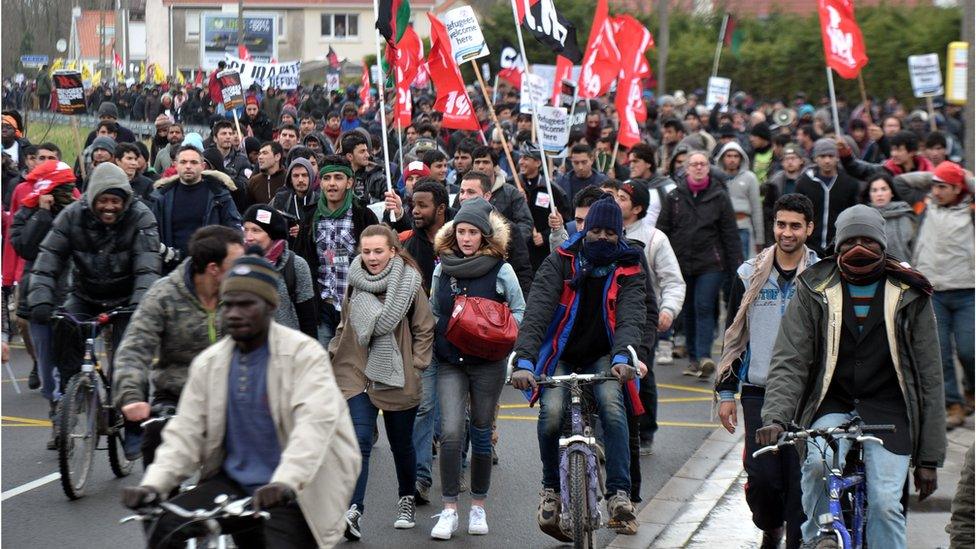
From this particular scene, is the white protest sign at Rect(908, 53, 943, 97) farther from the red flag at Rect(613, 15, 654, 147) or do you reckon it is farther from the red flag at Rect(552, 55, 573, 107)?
the red flag at Rect(552, 55, 573, 107)

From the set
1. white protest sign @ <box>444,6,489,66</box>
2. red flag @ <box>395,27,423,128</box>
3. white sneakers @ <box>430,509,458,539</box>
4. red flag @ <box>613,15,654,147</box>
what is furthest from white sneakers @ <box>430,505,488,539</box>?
red flag @ <box>613,15,654,147</box>

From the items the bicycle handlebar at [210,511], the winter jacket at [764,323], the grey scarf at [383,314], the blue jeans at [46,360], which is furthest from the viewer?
the blue jeans at [46,360]

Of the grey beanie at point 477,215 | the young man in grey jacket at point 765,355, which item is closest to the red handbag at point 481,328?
the grey beanie at point 477,215

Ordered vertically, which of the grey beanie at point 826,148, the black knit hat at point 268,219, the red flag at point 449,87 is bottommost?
the black knit hat at point 268,219

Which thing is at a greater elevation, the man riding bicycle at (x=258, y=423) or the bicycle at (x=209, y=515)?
the man riding bicycle at (x=258, y=423)

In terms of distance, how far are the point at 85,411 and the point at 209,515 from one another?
4.27 meters

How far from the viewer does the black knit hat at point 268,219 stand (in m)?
8.43

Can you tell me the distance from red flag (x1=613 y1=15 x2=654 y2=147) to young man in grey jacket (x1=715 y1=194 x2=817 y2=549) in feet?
33.5

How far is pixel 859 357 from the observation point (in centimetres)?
650

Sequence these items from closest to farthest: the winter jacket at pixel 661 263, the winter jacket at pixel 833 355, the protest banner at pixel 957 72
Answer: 1. the winter jacket at pixel 833 355
2. the winter jacket at pixel 661 263
3. the protest banner at pixel 957 72

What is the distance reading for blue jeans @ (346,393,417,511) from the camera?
8.09 m

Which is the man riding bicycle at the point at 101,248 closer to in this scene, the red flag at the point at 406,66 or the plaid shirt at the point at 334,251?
the plaid shirt at the point at 334,251

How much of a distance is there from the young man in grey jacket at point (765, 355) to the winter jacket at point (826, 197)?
22.6 feet

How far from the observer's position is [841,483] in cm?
620
